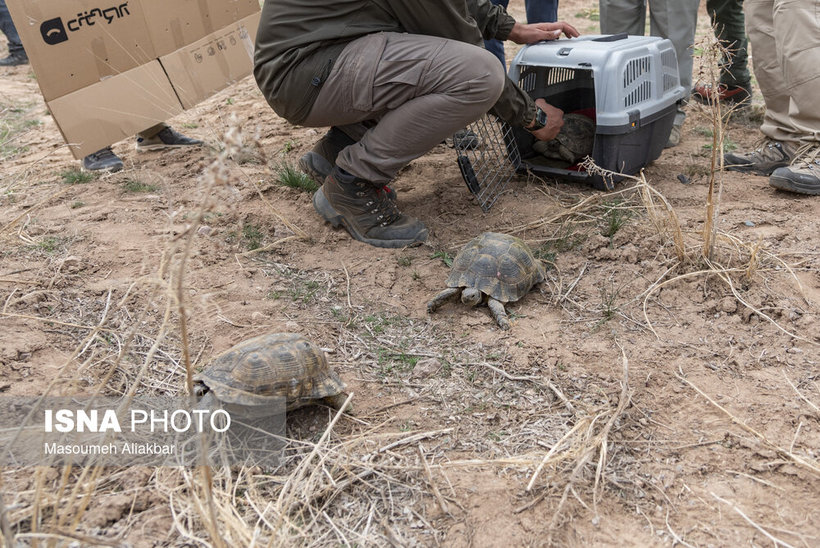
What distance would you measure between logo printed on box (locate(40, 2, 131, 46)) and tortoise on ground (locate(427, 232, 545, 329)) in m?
3.17

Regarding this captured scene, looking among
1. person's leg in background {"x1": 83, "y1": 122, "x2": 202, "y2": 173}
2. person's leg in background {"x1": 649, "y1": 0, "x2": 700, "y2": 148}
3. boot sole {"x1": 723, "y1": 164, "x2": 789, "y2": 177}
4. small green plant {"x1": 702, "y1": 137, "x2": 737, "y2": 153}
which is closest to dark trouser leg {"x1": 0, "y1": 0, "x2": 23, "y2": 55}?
person's leg in background {"x1": 83, "y1": 122, "x2": 202, "y2": 173}

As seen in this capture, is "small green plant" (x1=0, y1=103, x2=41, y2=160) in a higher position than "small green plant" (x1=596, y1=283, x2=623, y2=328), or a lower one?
higher

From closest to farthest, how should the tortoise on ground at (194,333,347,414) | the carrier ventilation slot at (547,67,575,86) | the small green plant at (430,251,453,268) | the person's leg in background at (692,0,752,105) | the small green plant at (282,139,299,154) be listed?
the tortoise on ground at (194,333,347,414) < the small green plant at (430,251,453,268) < the carrier ventilation slot at (547,67,575,86) < the small green plant at (282,139,299,154) < the person's leg in background at (692,0,752,105)

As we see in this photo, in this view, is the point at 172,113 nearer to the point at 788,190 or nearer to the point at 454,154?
the point at 454,154

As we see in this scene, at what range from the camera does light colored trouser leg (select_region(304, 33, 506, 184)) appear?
312 centimetres

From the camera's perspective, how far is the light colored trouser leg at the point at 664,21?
4441 mm

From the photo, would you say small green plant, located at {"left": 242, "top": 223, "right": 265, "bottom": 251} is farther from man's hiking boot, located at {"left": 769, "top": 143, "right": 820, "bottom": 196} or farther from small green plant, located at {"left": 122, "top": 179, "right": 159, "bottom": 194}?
man's hiking boot, located at {"left": 769, "top": 143, "right": 820, "bottom": 196}

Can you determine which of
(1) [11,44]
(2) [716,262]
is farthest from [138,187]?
(1) [11,44]

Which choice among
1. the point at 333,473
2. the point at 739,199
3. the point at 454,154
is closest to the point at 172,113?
the point at 454,154

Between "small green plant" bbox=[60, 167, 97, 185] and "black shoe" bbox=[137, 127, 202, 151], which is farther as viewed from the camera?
"black shoe" bbox=[137, 127, 202, 151]

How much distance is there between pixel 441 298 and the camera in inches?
114

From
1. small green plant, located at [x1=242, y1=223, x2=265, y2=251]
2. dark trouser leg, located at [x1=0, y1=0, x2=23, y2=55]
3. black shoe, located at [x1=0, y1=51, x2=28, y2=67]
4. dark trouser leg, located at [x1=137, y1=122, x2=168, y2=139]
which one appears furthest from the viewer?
black shoe, located at [x1=0, y1=51, x2=28, y2=67]

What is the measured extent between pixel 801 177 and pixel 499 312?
2232 mm

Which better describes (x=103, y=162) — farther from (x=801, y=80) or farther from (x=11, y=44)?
(x=11, y=44)
